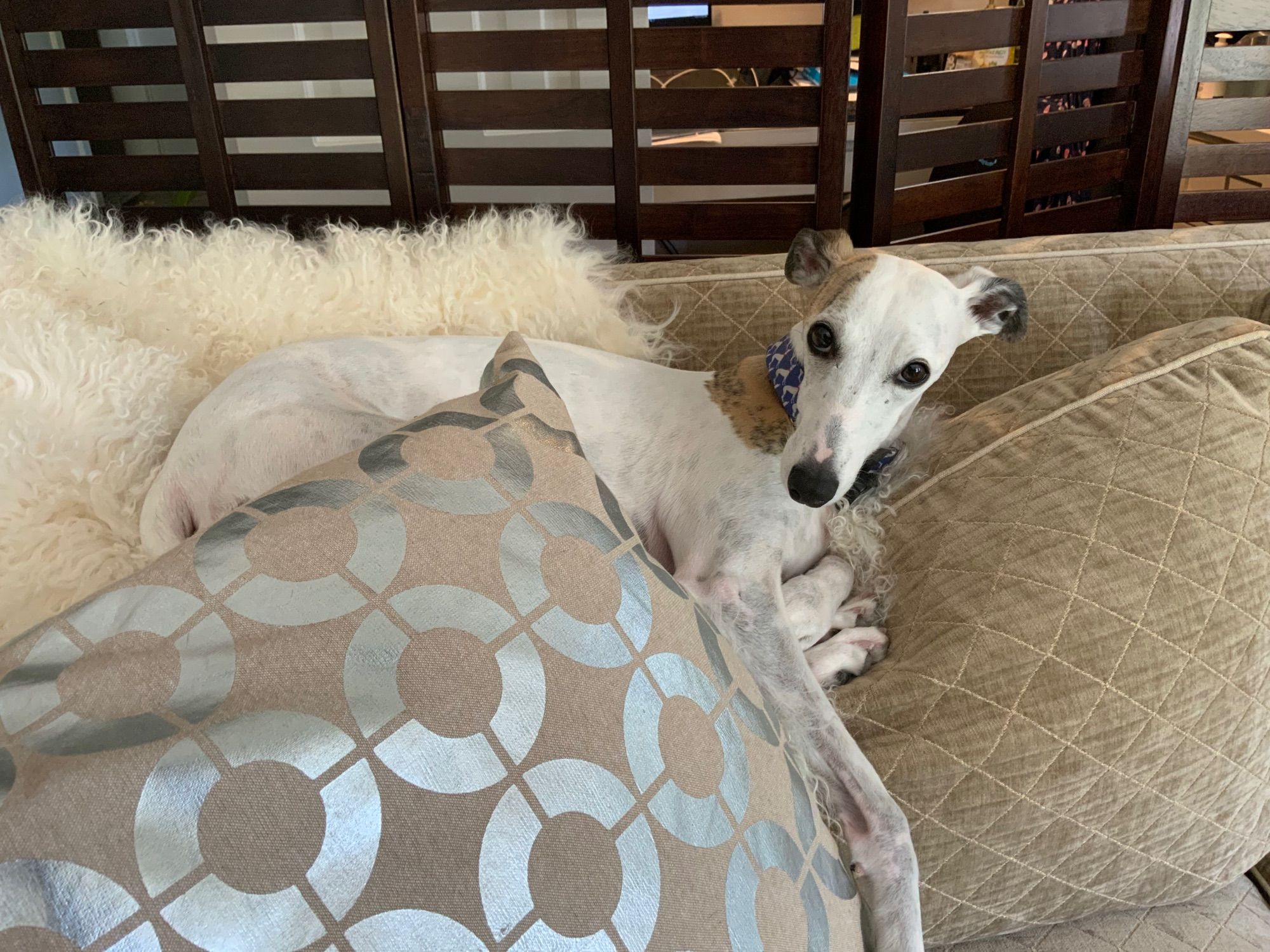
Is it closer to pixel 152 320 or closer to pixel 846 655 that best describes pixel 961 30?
pixel 846 655

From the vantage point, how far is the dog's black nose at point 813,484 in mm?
1114

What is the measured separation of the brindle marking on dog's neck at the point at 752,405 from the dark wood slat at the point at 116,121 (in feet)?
4.48

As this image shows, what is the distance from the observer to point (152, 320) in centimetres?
127

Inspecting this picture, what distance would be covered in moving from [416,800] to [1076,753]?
74cm

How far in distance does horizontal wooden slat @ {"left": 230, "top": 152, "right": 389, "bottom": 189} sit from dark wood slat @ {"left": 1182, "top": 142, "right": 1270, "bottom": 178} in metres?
1.87

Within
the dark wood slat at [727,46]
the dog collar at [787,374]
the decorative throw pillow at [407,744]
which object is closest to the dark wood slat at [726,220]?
the dark wood slat at [727,46]

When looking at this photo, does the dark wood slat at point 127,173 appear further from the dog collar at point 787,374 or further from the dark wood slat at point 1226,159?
the dark wood slat at point 1226,159

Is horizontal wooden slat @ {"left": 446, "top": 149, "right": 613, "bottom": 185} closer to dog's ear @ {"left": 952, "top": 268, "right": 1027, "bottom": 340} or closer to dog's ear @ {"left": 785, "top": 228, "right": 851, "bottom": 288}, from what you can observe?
dog's ear @ {"left": 785, "top": 228, "right": 851, "bottom": 288}

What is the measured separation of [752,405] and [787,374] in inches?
3.0

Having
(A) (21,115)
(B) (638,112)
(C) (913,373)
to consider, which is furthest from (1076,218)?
(A) (21,115)

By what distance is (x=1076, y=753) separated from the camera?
0.94 meters

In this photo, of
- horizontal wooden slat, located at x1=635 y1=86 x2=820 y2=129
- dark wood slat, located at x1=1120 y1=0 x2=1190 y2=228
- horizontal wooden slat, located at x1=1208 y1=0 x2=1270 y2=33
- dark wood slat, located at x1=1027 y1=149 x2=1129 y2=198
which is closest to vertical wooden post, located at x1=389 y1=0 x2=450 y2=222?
horizontal wooden slat, located at x1=635 y1=86 x2=820 y2=129

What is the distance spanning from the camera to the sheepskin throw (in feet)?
3.22

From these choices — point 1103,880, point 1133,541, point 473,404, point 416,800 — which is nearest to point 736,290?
point 1133,541
